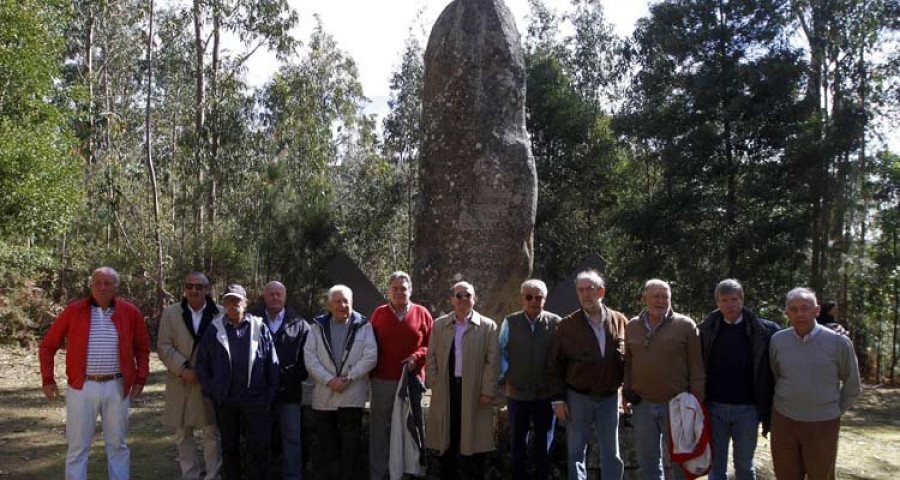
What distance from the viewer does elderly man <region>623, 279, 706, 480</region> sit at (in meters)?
4.48

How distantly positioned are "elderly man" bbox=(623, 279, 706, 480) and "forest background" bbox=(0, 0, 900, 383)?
10565 millimetres

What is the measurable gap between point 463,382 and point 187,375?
5.97 ft

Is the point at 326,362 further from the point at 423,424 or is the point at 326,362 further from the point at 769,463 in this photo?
the point at 769,463

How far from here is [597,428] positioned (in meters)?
4.76

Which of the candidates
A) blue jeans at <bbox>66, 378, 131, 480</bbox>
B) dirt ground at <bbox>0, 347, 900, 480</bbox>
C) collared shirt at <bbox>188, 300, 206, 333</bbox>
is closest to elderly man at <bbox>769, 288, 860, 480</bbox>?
dirt ground at <bbox>0, 347, 900, 480</bbox>

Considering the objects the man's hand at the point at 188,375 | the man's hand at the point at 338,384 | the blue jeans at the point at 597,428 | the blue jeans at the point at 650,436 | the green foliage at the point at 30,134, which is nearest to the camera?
the blue jeans at the point at 650,436

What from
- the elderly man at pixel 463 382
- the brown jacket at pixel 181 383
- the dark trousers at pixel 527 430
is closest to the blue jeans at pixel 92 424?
the brown jacket at pixel 181 383

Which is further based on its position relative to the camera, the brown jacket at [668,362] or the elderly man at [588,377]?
the elderly man at [588,377]

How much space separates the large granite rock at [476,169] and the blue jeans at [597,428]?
5.69 ft

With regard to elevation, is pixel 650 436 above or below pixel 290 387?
below

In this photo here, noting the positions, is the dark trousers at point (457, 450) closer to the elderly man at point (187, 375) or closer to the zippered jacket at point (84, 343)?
the elderly man at point (187, 375)

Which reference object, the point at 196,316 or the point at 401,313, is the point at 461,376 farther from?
the point at 196,316

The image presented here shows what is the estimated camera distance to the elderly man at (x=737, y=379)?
14.7 feet

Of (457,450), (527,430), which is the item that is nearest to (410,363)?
(457,450)
